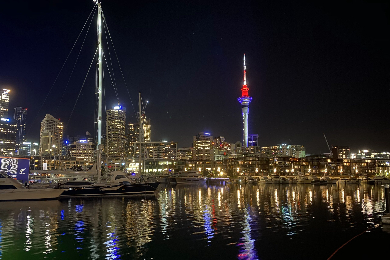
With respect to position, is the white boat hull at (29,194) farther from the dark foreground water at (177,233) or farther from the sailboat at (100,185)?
the dark foreground water at (177,233)

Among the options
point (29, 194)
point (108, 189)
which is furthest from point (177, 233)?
point (108, 189)

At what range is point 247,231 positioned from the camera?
2253 cm

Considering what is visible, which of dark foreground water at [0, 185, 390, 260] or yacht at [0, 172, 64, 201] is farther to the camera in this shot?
yacht at [0, 172, 64, 201]

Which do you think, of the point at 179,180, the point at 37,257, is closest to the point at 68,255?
the point at 37,257

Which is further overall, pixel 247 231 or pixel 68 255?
pixel 247 231

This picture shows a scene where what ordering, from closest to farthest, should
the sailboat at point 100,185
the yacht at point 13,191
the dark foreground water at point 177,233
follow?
the dark foreground water at point 177,233, the yacht at point 13,191, the sailboat at point 100,185

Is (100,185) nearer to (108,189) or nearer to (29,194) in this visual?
(108,189)

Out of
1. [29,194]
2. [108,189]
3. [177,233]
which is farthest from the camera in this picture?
[108,189]

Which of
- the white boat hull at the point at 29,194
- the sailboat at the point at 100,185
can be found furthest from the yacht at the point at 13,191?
the sailboat at the point at 100,185

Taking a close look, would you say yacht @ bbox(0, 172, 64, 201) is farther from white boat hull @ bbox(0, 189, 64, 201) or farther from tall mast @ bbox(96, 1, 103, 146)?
tall mast @ bbox(96, 1, 103, 146)

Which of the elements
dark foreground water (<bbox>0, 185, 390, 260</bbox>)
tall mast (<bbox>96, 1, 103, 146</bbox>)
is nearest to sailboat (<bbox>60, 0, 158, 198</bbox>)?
tall mast (<bbox>96, 1, 103, 146</bbox>)

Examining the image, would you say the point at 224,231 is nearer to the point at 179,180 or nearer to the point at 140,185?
the point at 140,185

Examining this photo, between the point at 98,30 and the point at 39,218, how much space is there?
28.3 m

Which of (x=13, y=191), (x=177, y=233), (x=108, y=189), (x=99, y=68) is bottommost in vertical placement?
(x=108, y=189)
